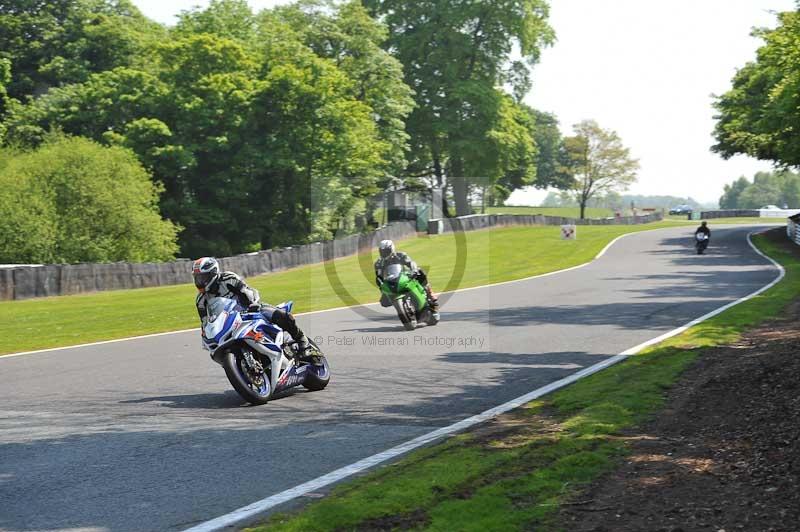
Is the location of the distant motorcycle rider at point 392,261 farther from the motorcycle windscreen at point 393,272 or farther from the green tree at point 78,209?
the green tree at point 78,209

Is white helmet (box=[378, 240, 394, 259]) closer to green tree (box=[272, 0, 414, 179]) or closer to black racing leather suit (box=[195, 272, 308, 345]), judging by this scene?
black racing leather suit (box=[195, 272, 308, 345])

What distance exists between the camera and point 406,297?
1736 centimetres

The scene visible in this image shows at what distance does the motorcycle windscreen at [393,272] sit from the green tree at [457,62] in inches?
1935

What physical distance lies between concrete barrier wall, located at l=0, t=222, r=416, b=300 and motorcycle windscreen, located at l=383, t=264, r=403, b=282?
16.4 meters

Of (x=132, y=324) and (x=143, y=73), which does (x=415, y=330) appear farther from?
(x=143, y=73)

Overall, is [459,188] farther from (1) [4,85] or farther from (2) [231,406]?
(2) [231,406]

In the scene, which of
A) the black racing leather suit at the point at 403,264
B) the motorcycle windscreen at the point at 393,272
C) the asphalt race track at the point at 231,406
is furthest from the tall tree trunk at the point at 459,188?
the motorcycle windscreen at the point at 393,272

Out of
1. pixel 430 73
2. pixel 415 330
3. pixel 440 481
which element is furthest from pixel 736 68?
pixel 440 481

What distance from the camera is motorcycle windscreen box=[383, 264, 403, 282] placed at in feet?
55.4

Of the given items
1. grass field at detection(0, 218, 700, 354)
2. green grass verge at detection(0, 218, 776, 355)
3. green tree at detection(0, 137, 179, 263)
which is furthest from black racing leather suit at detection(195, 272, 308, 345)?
green tree at detection(0, 137, 179, 263)

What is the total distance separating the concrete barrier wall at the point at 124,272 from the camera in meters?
28.6

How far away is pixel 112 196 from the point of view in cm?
4256

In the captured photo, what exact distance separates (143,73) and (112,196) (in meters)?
13.6

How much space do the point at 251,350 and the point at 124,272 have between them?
24.1 metres
